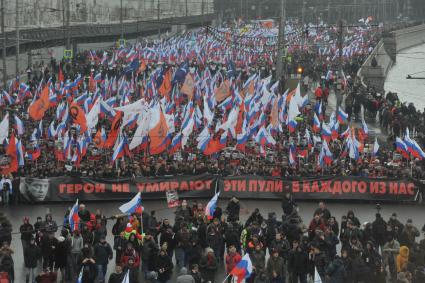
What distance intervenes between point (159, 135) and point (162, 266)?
11.3m

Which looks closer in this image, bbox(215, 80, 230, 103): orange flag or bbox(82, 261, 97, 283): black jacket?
bbox(82, 261, 97, 283): black jacket

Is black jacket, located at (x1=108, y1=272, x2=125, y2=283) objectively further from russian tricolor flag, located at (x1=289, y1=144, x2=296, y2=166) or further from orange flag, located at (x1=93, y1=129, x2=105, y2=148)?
russian tricolor flag, located at (x1=289, y1=144, x2=296, y2=166)

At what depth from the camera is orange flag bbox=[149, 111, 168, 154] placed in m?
28.8

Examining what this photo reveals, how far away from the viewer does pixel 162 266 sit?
17781 mm

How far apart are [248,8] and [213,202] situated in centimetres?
13869

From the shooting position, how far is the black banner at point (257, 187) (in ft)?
89.0

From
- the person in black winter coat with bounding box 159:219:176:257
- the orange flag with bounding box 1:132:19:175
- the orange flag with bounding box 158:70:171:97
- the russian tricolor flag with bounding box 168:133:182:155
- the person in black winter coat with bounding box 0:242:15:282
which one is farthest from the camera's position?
the orange flag with bounding box 158:70:171:97

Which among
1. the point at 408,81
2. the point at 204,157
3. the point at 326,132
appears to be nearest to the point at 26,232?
the point at 204,157

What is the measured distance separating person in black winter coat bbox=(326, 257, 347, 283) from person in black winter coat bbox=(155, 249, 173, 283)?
2.76m

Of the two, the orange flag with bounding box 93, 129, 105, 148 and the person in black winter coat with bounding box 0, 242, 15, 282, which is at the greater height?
the orange flag with bounding box 93, 129, 105, 148

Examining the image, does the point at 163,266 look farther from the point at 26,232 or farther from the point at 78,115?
the point at 78,115

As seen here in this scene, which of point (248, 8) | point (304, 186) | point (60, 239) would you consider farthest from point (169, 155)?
point (248, 8)

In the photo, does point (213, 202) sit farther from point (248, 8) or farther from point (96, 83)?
point (248, 8)

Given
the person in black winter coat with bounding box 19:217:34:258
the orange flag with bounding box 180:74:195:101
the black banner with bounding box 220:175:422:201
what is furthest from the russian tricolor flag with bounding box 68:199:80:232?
the orange flag with bounding box 180:74:195:101
